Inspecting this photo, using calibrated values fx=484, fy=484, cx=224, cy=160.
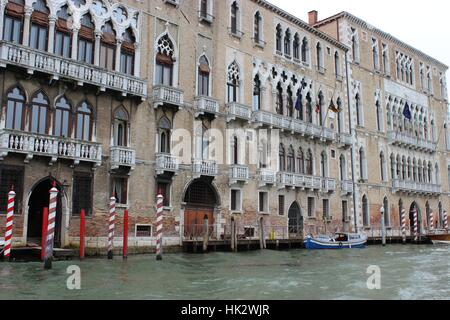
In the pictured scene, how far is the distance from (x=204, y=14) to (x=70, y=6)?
597 centimetres

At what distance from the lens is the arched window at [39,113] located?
1376 centimetres

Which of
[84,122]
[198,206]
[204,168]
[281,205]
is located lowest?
[198,206]

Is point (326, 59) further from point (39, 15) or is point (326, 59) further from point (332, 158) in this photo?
point (39, 15)

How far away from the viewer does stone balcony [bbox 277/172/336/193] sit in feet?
68.3

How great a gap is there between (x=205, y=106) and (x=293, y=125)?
5.35 m

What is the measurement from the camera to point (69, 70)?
1414cm

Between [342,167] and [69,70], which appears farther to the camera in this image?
[342,167]

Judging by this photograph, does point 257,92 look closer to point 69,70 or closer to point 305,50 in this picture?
point 305,50

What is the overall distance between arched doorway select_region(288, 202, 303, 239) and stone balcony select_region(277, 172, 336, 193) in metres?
1.00

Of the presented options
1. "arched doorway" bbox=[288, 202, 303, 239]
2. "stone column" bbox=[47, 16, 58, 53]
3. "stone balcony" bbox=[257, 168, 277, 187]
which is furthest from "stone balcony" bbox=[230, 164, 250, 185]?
"stone column" bbox=[47, 16, 58, 53]

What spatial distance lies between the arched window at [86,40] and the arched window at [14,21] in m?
1.81

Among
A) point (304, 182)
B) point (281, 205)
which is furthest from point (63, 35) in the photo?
point (304, 182)

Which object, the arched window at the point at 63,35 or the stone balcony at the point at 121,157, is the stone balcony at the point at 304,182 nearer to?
the stone balcony at the point at 121,157

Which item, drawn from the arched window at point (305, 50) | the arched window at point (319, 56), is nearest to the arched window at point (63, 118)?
the arched window at point (305, 50)
